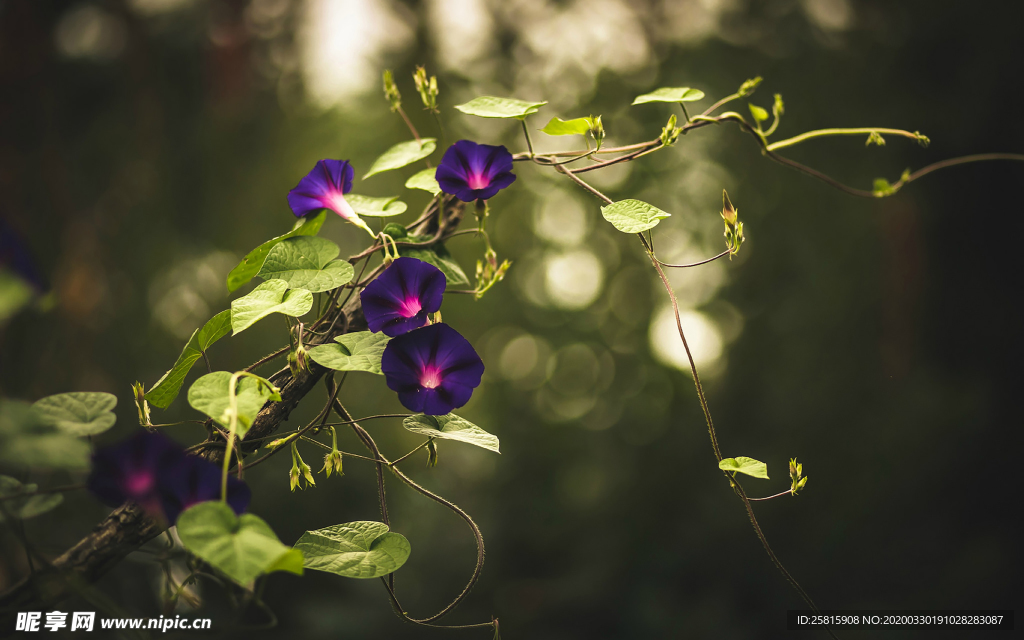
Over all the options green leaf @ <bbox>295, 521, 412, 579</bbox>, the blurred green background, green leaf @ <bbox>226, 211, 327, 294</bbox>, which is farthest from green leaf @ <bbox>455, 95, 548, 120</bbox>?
the blurred green background

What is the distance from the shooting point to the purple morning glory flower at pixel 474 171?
552 mm

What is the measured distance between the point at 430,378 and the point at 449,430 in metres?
0.05

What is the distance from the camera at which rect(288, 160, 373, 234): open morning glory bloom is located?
58 centimetres

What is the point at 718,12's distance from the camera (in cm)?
291

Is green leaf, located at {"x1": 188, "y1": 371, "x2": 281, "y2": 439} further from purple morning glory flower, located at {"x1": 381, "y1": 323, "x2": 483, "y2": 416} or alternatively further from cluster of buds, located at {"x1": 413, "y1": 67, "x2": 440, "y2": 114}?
cluster of buds, located at {"x1": 413, "y1": 67, "x2": 440, "y2": 114}

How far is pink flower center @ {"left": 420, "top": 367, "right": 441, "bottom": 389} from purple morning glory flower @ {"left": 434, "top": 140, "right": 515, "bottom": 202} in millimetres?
187

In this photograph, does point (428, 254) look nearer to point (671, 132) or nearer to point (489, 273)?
point (489, 273)

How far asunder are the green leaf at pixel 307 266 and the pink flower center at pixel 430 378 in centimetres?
12

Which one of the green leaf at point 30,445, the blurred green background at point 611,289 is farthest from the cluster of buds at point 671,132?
the blurred green background at point 611,289

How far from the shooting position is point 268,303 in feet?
1.53

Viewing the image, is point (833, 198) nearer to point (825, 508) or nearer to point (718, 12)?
point (718, 12)

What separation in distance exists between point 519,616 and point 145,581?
1.52 meters

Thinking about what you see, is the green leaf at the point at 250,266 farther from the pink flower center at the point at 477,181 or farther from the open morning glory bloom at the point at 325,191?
the pink flower center at the point at 477,181

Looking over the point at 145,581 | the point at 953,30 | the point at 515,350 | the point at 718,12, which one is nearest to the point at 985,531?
the point at 953,30
